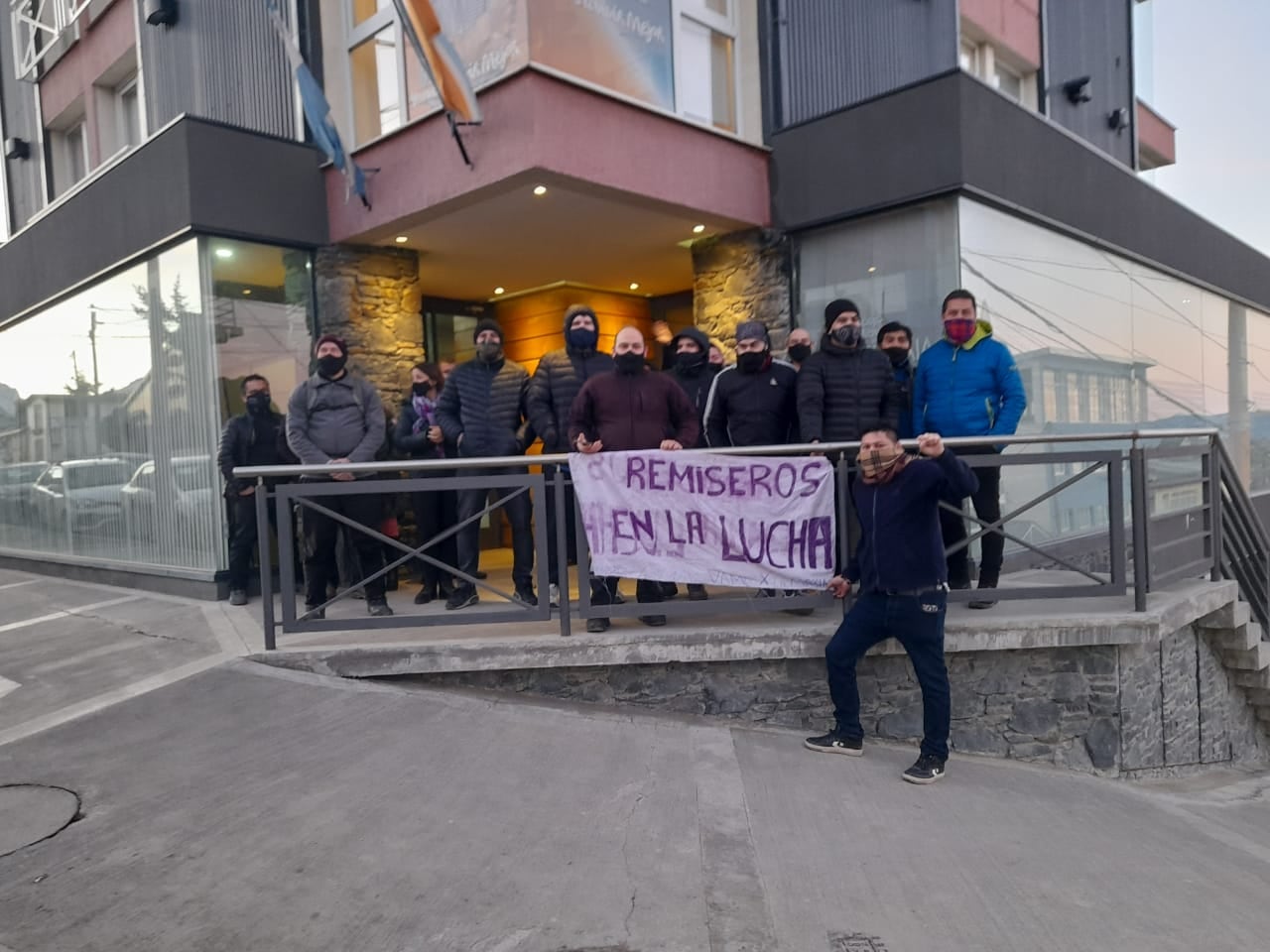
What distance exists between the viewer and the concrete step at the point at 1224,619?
616 centimetres

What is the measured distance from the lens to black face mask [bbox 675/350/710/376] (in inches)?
233

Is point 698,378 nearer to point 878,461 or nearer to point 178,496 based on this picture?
point 878,461

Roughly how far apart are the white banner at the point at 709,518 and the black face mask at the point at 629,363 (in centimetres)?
50

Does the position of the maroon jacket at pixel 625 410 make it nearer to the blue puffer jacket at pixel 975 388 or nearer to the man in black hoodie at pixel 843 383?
the man in black hoodie at pixel 843 383

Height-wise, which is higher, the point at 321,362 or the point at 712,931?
the point at 321,362

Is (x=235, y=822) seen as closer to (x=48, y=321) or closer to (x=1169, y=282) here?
(x=48, y=321)

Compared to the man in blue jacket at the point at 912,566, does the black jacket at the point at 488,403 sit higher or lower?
higher

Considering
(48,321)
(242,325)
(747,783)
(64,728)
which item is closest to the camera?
(747,783)

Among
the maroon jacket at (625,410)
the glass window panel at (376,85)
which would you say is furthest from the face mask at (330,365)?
the glass window panel at (376,85)

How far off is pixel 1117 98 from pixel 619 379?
962cm

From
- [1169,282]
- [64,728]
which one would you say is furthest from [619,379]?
[1169,282]

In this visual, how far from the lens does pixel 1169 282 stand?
1084 centimetres

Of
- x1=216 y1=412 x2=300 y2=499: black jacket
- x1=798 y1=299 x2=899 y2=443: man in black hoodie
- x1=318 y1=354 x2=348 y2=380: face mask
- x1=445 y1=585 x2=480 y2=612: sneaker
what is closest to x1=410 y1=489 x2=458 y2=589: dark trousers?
x1=445 y1=585 x2=480 y2=612: sneaker

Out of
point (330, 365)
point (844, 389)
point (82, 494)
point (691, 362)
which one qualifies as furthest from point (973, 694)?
point (82, 494)
